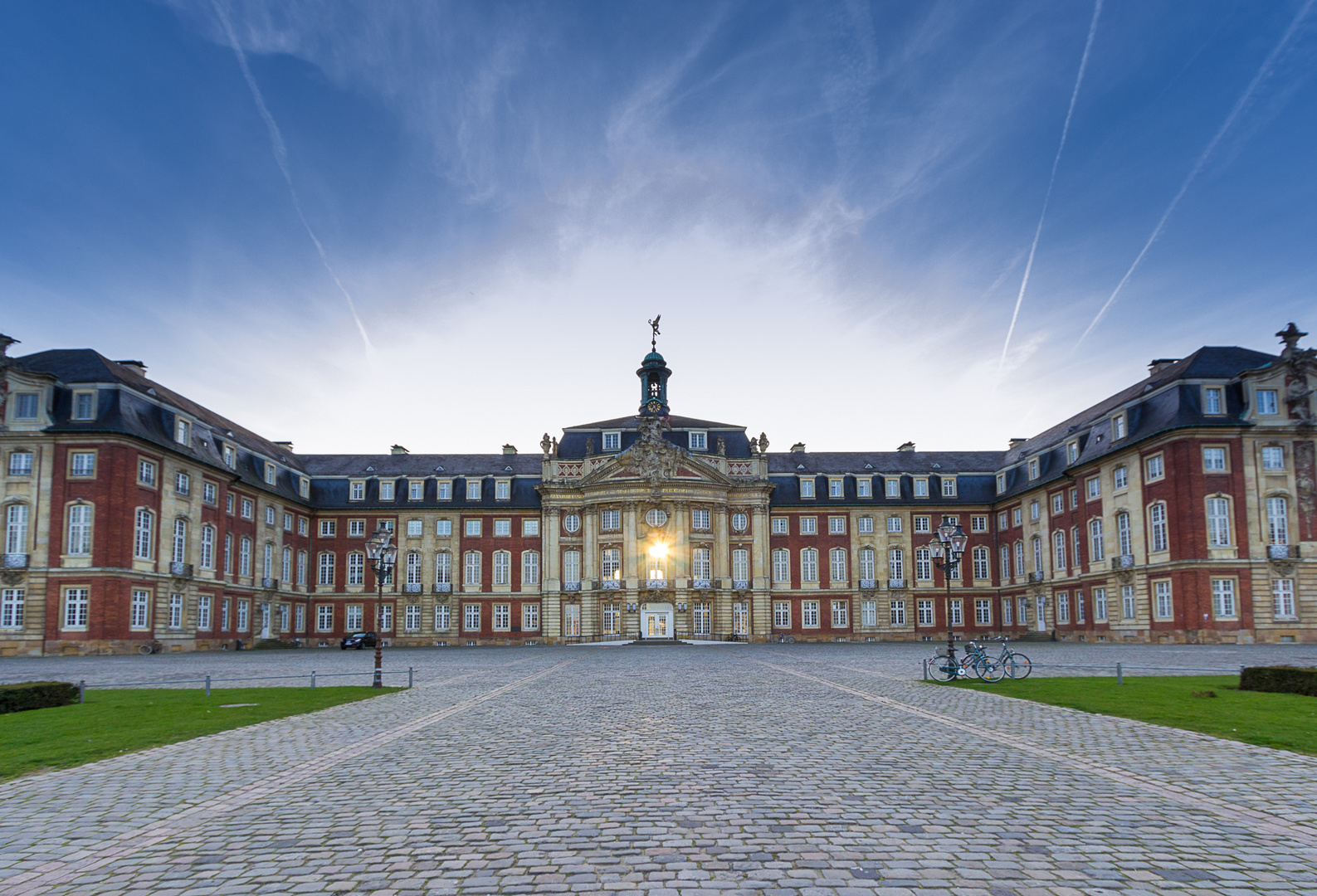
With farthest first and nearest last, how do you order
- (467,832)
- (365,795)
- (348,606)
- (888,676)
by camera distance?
(348,606) < (888,676) < (365,795) < (467,832)

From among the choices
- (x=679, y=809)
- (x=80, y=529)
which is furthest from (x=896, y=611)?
(x=679, y=809)

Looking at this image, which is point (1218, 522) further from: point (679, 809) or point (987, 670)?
point (679, 809)

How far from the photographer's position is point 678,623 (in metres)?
68.3

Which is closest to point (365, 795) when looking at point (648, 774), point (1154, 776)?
point (648, 774)

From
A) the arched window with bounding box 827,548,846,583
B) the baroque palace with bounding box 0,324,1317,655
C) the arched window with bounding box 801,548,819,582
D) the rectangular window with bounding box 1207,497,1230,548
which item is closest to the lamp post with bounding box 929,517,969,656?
the baroque palace with bounding box 0,324,1317,655

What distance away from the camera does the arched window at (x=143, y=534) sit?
159 ft

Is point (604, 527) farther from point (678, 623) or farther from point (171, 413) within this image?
point (171, 413)

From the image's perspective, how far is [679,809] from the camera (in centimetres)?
908

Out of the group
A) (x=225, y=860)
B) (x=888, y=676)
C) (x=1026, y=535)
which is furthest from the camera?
(x=1026, y=535)

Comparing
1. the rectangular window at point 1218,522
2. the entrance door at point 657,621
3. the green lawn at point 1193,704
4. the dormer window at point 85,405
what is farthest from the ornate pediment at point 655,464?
the green lawn at point 1193,704

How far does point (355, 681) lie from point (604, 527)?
4210 centimetres

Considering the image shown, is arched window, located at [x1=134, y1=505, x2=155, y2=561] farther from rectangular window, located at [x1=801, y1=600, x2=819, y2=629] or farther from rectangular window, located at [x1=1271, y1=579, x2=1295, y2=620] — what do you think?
rectangular window, located at [x1=1271, y1=579, x2=1295, y2=620]

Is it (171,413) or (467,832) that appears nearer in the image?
(467,832)

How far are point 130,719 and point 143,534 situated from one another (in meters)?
36.6
